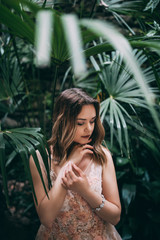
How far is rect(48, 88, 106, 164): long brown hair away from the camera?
2.47 feet

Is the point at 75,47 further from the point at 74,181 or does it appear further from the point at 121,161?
the point at 121,161

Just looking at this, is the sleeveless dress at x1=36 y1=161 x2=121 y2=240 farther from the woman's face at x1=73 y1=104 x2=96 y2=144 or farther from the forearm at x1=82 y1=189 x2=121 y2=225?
the woman's face at x1=73 y1=104 x2=96 y2=144

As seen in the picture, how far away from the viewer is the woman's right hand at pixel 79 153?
76 cm

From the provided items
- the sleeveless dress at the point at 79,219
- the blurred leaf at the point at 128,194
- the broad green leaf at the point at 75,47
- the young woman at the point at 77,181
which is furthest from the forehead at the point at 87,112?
the blurred leaf at the point at 128,194

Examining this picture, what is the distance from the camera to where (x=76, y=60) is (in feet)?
0.82

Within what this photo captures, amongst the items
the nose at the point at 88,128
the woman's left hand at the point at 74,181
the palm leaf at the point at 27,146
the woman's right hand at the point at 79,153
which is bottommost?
the woman's left hand at the point at 74,181

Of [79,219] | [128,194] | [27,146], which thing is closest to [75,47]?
[27,146]

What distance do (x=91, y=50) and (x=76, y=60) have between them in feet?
1.36

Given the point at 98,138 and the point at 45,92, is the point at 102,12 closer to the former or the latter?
the point at 45,92

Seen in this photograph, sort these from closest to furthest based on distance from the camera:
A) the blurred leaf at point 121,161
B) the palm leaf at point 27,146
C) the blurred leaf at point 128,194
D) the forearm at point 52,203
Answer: the palm leaf at point 27,146 → the forearm at point 52,203 → the blurred leaf at point 128,194 → the blurred leaf at point 121,161

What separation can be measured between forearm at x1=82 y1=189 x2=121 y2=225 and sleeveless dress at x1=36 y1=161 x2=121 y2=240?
0.16 ft

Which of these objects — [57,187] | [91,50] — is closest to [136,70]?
[91,50]

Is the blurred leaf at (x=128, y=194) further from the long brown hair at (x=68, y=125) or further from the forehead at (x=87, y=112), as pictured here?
the forehead at (x=87, y=112)

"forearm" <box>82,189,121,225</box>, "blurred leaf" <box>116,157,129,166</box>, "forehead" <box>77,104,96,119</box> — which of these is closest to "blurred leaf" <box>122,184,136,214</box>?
"blurred leaf" <box>116,157,129,166</box>
